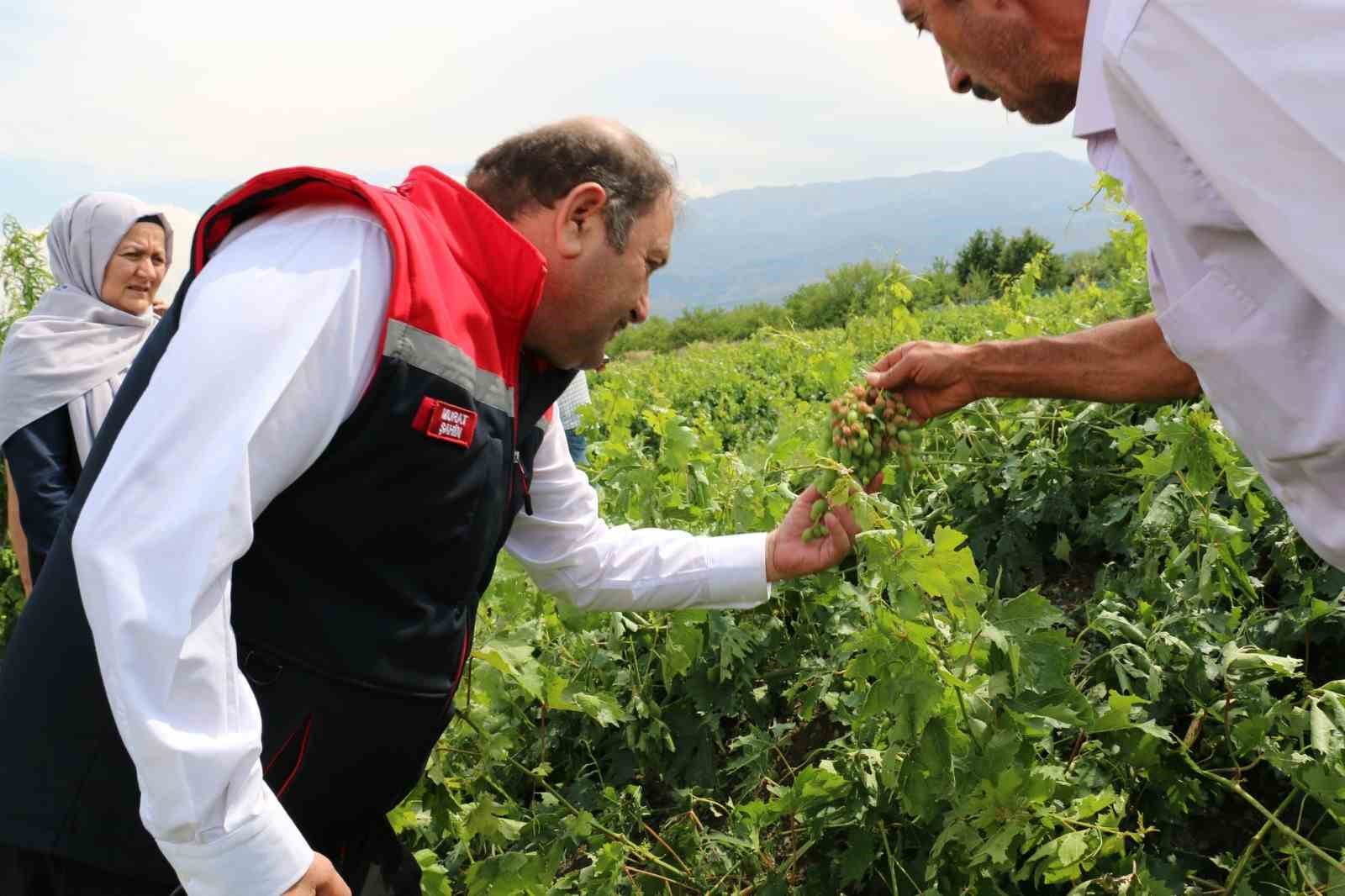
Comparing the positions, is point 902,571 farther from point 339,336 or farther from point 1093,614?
point 339,336

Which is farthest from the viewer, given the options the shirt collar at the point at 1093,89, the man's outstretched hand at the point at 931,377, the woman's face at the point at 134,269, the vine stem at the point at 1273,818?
the woman's face at the point at 134,269

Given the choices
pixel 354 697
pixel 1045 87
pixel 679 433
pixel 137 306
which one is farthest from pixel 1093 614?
pixel 137 306

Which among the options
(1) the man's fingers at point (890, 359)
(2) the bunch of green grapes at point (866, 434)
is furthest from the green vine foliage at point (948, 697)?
(1) the man's fingers at point (890, 359)

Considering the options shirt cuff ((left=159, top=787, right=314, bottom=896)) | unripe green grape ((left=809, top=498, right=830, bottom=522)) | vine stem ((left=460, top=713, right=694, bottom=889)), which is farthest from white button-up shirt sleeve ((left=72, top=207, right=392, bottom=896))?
vine stem ((left=460, top=713, right=694, bottom=889))

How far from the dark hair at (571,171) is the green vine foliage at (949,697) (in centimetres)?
80

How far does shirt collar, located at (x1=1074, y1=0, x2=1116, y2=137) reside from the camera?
133 cm

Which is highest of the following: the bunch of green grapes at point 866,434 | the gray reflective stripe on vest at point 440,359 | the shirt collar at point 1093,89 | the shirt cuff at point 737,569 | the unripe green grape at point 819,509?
the shirt collar at point 1093,89

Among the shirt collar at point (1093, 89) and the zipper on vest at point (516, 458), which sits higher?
the shirt collar at point (1093, 89)

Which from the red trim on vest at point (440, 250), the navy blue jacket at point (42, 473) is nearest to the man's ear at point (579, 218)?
the red trim on vest at point (440, 250)

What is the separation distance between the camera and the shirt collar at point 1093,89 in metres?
1.33

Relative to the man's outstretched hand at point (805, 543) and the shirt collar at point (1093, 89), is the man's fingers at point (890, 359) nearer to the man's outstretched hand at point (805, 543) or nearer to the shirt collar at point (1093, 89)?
the man's outstretched hand at point (805, 543)

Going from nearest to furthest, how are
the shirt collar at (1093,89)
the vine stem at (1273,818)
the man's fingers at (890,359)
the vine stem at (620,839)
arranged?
1. the shirt collar at (1093,89)
2. the vine stem at (1273,818)
3. the man's fingers at (890,359)
4. the vine stem at (620,839)

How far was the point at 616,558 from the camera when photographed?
2.76 m

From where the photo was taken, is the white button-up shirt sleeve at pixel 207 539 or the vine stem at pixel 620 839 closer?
the white button-up shirt sleeve at pixel 207 539
